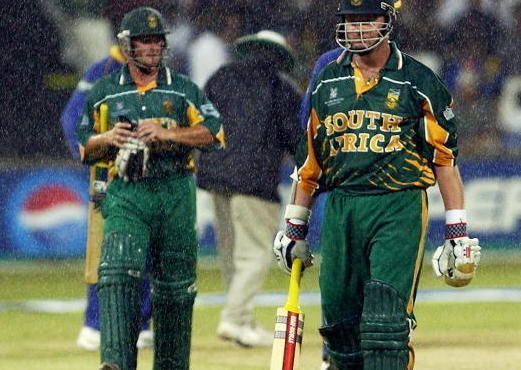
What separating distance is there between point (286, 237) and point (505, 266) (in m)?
9.50

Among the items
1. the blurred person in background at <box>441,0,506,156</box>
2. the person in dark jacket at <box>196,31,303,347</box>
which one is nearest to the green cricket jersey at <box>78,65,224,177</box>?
the person in dark jacket at <box>196,31,303,347</box>

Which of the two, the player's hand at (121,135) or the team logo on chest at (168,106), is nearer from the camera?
the player's hand at (121,135)

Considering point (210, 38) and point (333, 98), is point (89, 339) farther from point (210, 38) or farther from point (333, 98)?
point (210, 38)

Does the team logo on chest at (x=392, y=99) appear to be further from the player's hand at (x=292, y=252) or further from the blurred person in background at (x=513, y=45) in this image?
the blurred person in background at (x=513, y=45)

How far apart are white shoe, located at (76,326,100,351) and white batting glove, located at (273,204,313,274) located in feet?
13.4

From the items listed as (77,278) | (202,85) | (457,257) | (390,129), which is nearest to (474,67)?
(202,85)

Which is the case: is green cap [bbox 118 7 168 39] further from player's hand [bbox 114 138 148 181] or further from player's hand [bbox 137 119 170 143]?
player's hand [bbox 114 138 148 181]

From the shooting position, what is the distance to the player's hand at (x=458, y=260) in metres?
8.35

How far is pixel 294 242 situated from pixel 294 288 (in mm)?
350

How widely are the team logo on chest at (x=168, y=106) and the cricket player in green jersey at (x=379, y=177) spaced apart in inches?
70.0

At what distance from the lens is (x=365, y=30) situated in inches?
334

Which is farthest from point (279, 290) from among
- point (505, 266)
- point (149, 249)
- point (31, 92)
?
point (149, 249)

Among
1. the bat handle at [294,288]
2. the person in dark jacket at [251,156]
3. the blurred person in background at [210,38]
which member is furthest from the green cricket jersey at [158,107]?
A: the blurred person in background at [210,38]

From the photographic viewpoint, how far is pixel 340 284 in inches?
335
